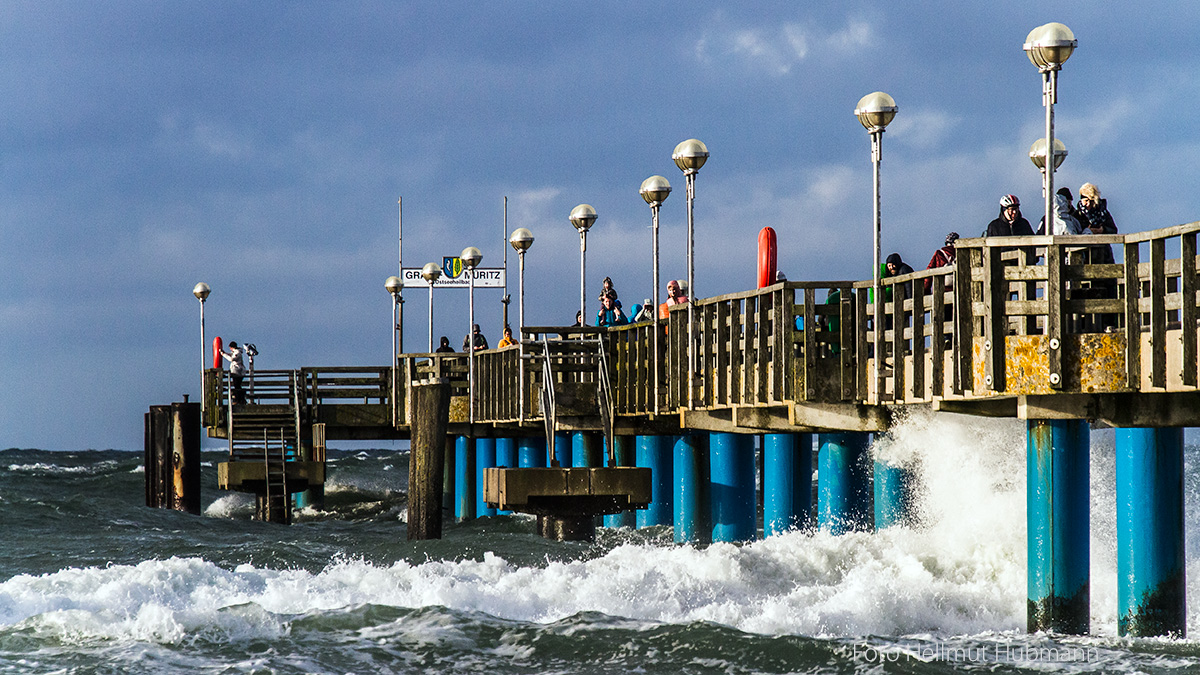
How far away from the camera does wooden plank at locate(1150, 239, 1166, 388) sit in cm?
1134

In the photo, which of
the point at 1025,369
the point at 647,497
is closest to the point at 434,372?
the point at 647,497

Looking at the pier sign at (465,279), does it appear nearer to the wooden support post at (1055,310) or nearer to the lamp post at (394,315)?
the lamp post at (394,315)

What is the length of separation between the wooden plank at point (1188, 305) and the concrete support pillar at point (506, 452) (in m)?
20.3

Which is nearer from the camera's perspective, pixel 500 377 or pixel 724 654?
pixel 724 654

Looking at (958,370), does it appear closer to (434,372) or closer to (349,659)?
(349,659)

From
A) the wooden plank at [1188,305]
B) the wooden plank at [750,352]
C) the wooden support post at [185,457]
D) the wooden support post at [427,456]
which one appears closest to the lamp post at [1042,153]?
the wooden plank at [750,352]

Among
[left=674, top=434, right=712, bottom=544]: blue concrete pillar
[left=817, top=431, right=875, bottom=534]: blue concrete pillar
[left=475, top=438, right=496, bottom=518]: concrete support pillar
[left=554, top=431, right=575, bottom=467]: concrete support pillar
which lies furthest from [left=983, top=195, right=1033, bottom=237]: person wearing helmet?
[left=475, top=438, right=496, bottom=518]: concrete support pillar

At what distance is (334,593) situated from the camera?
15.0 metres

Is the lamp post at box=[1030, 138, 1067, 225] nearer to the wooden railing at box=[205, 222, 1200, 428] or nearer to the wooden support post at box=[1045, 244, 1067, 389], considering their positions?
the wooden railing at box=[205, 222, 1200, 428]

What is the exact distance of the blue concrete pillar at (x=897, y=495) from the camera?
57.2 ft

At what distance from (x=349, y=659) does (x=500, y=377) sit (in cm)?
1138

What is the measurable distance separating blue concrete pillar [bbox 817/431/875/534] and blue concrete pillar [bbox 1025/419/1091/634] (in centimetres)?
587

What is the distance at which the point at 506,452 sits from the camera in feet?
103

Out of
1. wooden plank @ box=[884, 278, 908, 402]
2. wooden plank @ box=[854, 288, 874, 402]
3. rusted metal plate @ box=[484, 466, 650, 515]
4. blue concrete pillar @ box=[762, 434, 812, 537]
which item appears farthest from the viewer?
blue concrete pillar @ box=[762, 434, 812, 537]
